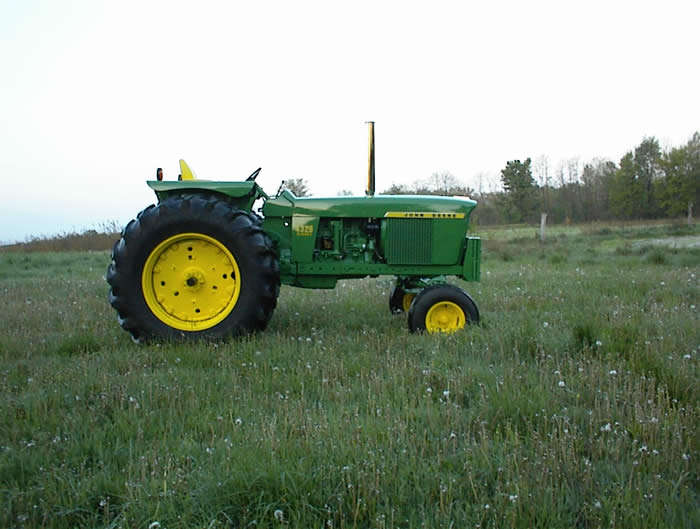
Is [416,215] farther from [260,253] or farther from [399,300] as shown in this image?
[260,253]

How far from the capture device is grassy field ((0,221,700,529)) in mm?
2145

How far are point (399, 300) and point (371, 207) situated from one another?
4.45 ft

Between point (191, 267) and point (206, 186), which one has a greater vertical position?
point (206, 186)

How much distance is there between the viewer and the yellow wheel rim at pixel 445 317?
5086 millimetres

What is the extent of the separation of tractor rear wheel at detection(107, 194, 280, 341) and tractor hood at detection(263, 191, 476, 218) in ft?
2.11

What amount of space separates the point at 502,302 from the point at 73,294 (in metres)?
6.00

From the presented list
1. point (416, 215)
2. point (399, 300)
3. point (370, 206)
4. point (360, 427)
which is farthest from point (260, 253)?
point (360, 427)

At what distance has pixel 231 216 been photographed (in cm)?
487

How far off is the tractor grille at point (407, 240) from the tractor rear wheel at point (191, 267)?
125 centimetres

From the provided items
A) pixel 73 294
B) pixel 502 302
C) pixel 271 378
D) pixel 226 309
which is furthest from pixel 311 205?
pixel 73 294

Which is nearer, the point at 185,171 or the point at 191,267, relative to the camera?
the point at 191,267

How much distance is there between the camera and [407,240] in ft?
17.9

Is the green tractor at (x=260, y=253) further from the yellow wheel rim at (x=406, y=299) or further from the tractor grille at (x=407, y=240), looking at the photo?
the yellow wheel rim at (x=406, y=299)

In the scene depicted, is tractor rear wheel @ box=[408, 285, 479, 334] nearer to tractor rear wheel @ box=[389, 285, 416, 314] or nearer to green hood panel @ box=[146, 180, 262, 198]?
tractor rear wheel @ box=[389, 285, 416, 314]
